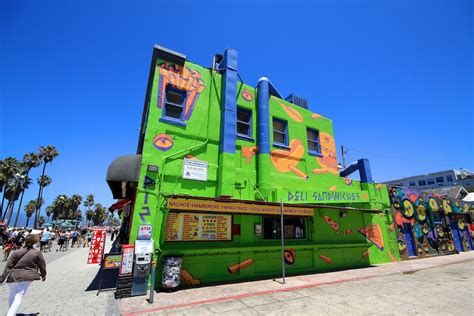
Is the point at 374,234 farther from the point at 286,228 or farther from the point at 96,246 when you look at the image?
the point at 96,246

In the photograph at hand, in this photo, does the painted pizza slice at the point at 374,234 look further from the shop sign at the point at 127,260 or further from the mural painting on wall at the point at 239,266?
the shop sign at the point at 127,260

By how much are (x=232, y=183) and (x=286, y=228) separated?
11.9ft

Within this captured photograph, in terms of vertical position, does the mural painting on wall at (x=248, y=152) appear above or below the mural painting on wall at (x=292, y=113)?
below

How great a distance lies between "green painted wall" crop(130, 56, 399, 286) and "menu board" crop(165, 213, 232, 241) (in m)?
0.24

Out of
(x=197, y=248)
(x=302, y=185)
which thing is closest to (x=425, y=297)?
(x=302, y=185)

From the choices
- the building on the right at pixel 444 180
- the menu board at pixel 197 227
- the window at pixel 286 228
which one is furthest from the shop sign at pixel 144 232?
the building on the right at pixel 444 180

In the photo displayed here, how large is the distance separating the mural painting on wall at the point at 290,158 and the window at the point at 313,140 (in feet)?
4.14

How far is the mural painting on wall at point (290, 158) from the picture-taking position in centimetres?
1180

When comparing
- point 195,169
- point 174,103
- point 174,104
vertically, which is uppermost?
point 174,103

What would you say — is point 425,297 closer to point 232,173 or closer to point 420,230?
point 232,173

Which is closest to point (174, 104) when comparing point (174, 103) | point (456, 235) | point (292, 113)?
point (174, 103)

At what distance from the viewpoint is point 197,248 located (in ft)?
28.0

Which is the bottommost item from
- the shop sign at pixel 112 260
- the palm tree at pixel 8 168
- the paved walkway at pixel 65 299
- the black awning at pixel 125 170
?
the paved walkway at pixel 65 299

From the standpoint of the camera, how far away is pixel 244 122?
11781 millimetres
